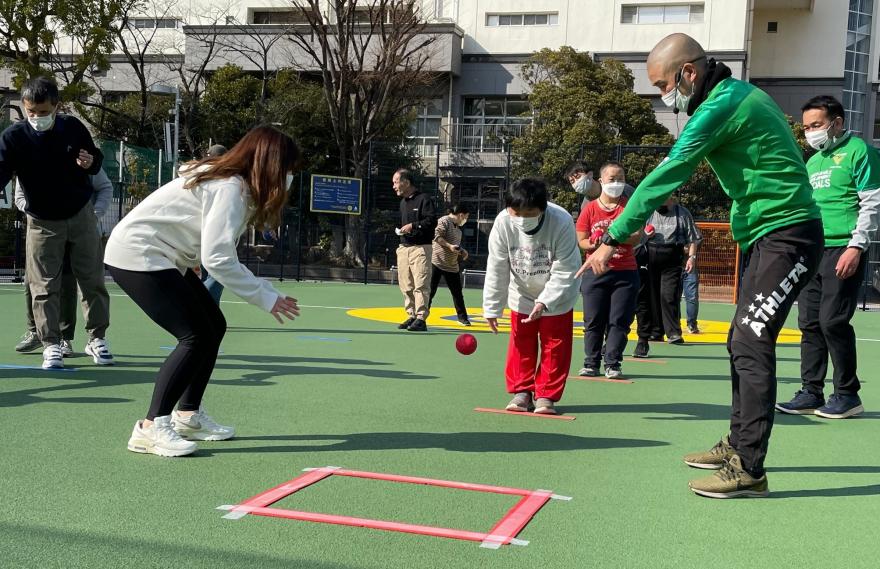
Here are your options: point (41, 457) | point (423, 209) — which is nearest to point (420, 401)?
point (41, 457)

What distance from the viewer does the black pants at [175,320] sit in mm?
4488

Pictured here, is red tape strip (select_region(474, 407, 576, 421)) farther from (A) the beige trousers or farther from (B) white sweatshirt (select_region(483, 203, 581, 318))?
(A) the beige trousers

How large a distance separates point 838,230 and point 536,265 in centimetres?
207

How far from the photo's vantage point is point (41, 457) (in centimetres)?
438

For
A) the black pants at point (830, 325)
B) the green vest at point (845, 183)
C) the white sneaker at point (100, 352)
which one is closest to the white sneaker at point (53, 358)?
the white sneaker at point (100, 352)

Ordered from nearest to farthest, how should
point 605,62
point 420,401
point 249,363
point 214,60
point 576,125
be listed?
point 420,401 < point 249,363 < point 576,125 < point 605,62 < point 214,60

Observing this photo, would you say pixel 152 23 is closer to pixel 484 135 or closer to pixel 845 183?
pixel 484 135

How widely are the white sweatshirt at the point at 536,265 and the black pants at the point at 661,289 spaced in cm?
443

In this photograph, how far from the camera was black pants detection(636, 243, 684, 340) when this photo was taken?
10.6 metres

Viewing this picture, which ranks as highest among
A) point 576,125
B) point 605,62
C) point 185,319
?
point 605,62

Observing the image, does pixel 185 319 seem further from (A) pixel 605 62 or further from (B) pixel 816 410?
(A) pixel 605 62

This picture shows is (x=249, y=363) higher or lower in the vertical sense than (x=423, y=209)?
lower

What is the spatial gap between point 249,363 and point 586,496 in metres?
4.55

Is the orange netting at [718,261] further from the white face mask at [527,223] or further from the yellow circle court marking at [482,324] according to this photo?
the white face mask at [527,223]
